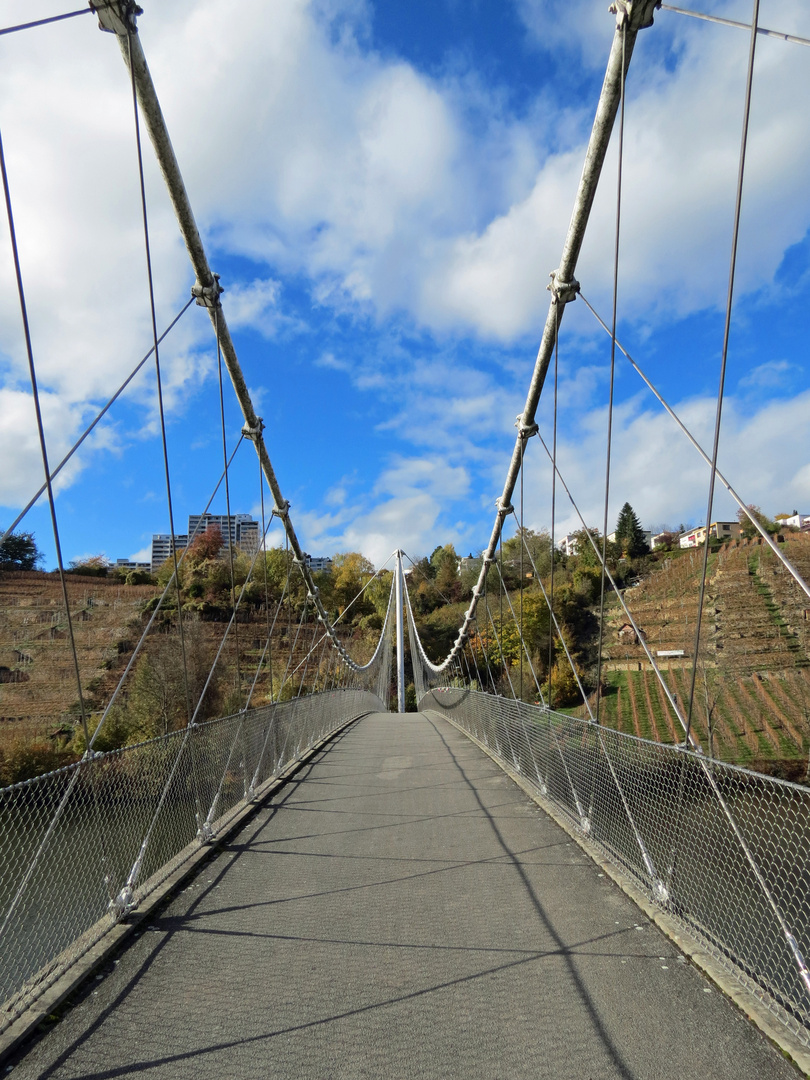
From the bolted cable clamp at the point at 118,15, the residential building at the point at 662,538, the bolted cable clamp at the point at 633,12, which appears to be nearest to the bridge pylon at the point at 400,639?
the bolted cable clamp at the point at 633,12

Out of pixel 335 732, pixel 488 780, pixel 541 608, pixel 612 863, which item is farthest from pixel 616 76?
pixel 541 608

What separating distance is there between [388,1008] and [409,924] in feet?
2.78

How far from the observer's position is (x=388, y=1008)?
2.49 meters

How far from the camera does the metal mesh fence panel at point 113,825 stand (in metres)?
2.96

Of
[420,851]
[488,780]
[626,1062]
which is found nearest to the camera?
[626,1062]

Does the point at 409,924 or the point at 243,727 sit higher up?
the point at 243,727

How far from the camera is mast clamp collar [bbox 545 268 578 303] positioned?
6715 millimetres

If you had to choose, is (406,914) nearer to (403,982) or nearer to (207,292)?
(403,982)

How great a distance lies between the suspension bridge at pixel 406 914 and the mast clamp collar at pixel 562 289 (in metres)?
0.04

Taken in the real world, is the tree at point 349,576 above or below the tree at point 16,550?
above

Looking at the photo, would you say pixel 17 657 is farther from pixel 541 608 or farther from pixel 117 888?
pixel 117 888

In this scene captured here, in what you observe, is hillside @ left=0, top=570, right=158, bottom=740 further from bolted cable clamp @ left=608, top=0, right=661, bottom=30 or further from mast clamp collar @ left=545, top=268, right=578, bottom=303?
bolted cable clamp @ left=608, top=0, right=661, bottom=30

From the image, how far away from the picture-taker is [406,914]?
346cm

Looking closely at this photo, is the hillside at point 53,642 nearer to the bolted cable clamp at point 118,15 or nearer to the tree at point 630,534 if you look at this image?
the bolted cable clamp at point 118,15
